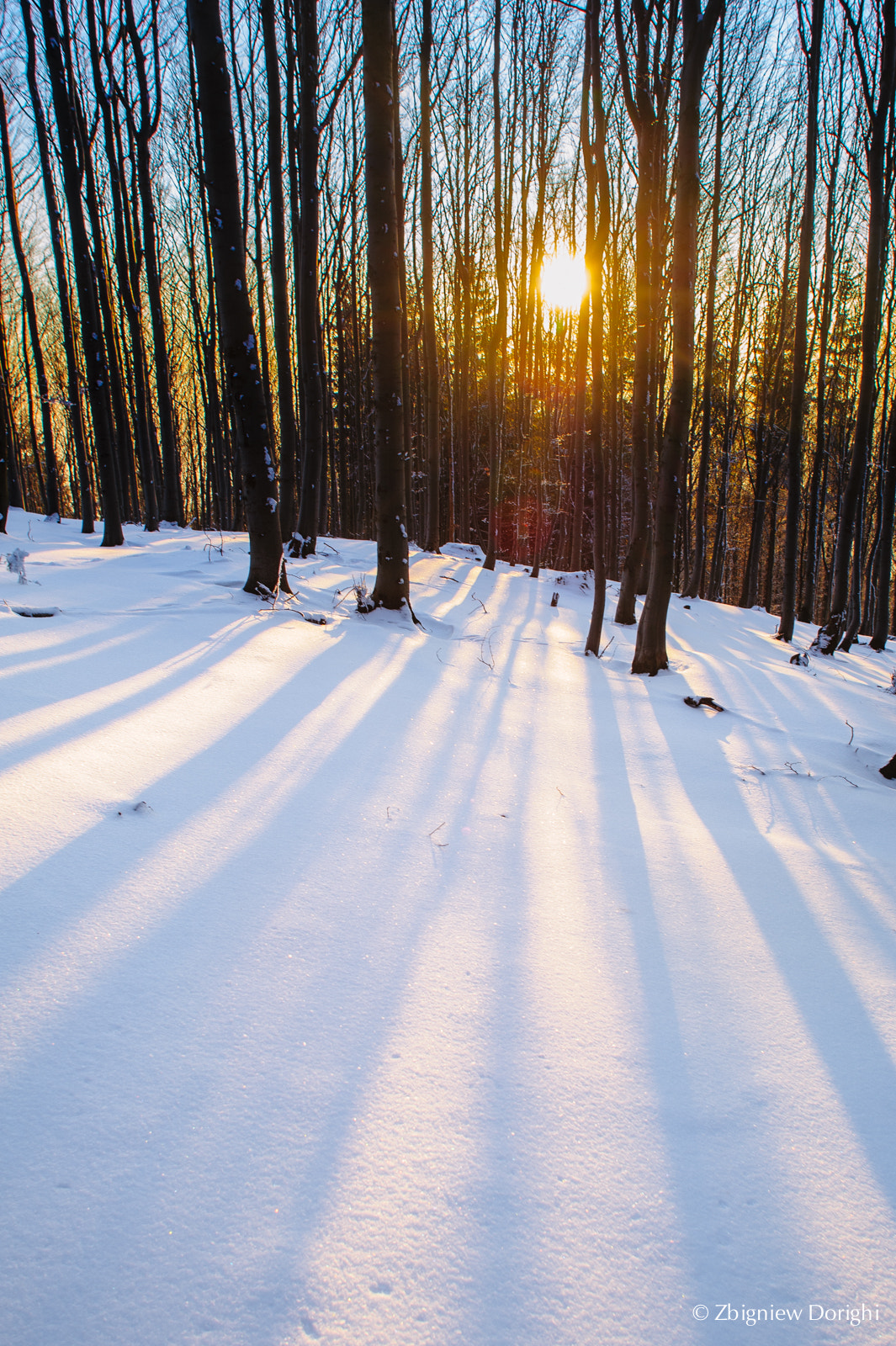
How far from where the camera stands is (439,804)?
2.72 m

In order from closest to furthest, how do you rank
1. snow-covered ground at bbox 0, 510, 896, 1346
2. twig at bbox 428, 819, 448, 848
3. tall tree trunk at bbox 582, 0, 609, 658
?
snow-covered ground at bbox 0, 510, 896, 1346, twig at bbox 428, 819, 448, 848, tall tree trunk at bbox 582, 0, 609, 658

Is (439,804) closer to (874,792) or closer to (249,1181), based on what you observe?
(249,1181)

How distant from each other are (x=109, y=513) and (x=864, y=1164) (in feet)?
33.4

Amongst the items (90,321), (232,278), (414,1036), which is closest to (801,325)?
(232,278)

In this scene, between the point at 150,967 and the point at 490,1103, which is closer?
the point at 490,1103

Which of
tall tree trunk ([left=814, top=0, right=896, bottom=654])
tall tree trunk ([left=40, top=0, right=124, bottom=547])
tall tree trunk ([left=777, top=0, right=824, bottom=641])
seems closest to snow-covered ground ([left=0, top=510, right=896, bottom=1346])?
tall tree trunk ([left=40, top=0, right=124, bottom=547])

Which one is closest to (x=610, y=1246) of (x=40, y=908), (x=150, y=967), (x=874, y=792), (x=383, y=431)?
(x=150, y=967)

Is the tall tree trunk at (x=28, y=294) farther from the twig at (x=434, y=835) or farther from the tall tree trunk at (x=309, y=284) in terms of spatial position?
the twig at (x=434, y=835)

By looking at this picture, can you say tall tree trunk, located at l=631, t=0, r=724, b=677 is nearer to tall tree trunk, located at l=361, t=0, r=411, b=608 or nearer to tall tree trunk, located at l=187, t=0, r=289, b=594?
tall tree trunk, located at l=361, t=0, r=411, b=608

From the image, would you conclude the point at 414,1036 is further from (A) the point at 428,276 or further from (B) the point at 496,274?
(B) the point at 496,274

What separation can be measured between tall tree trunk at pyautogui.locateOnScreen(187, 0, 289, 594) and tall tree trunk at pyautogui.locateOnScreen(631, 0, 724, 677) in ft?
12.4

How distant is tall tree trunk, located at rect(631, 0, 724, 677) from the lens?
545 cm

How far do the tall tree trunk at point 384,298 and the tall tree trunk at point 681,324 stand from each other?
255 centimetres

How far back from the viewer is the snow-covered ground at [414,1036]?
100cm
